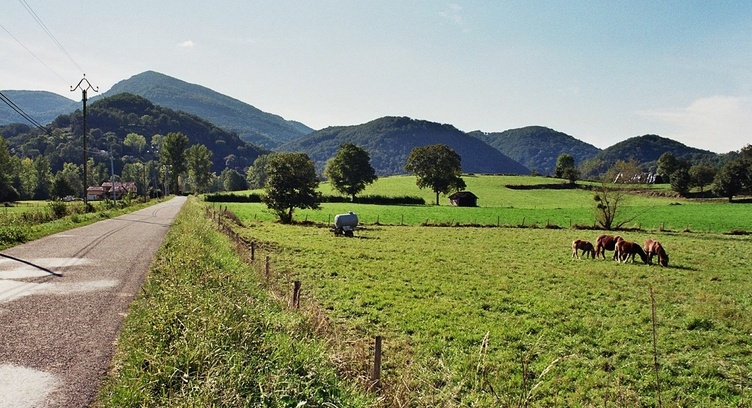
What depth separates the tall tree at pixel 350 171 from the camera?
86688 millimetres

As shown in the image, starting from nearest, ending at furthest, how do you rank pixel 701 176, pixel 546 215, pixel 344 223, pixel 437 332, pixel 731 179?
pixel 437 332
pixel 344 223
pixel 546 215
pixel 731 179
pixel 701 176

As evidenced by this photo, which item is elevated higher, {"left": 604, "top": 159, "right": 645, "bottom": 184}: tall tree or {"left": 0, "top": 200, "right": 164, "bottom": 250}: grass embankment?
{"left": 604, "top": 159, "right": 645, "bottom": 184}: tall tree

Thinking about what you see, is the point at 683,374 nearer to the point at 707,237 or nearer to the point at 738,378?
the point at 738,378

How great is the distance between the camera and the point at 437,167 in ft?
291

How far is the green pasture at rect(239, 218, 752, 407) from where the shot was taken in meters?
8.23

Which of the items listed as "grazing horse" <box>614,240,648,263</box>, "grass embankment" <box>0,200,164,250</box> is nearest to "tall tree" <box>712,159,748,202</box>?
"grazing horse" <box>614,240,648,263</box>

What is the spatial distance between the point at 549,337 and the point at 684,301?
7918 mm

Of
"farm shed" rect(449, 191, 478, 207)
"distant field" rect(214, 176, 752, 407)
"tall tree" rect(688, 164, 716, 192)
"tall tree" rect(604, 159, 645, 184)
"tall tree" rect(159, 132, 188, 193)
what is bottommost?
"distant field" rect(214, 176, 752, 407)

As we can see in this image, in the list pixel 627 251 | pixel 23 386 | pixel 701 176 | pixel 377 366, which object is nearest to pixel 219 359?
pixel 377 366

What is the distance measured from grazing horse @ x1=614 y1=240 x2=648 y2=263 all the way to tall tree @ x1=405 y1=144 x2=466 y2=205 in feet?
208

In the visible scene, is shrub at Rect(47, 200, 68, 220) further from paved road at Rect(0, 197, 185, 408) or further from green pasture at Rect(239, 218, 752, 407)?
green pasture at Rect(239, 218, 752, 407)

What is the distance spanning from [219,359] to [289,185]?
148ft

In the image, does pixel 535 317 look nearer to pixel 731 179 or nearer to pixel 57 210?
pixel 57 210

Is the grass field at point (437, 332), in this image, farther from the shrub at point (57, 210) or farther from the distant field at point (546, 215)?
the distant field at point (546, 215)
